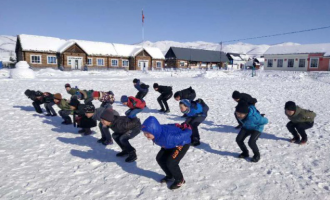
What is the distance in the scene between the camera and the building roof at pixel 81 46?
1491 inches

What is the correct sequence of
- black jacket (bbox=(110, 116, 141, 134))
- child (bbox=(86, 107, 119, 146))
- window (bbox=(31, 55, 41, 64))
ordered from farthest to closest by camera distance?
window (bbox=(31, 55, 41, 64)) < child (bbox=(86, 107, 119, 146)) < black jacket (bbox=(110, 116, 141, 134))

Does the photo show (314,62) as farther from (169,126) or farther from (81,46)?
(169,126)

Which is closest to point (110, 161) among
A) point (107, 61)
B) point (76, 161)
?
point (76, 161)

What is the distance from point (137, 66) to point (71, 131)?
42147mm

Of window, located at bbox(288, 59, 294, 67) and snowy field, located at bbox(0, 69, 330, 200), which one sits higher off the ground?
window, located at bbox(288, 59, 294, 67)

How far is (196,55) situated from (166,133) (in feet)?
196

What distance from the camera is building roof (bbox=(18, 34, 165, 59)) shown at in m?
37.9

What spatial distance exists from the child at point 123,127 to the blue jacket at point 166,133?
→ 1.31m

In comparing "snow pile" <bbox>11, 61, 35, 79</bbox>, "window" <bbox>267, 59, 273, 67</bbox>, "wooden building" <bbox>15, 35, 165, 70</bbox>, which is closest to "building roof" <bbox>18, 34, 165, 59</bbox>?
"wooden building" <bbox>15, 35, 165, 70</bbox>

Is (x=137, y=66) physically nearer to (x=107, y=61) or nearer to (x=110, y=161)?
(x=107, y=61)

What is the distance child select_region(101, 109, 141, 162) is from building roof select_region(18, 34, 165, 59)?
3976cm

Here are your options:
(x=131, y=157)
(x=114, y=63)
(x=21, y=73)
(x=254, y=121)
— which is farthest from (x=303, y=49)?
(x=131, y=157)

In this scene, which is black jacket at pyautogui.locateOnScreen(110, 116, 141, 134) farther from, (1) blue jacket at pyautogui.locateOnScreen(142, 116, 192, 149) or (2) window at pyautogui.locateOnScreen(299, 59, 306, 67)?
(2) window at pyautogui.locateOnScreen(299, 59, 306, 67)

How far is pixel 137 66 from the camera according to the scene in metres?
47.9
